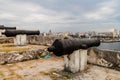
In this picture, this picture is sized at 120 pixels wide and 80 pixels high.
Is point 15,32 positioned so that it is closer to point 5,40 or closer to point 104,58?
point 5,40

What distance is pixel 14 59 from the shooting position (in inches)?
336

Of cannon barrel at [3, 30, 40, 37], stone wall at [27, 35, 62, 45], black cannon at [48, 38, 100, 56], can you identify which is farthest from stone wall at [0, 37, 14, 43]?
black cannon at [48, 38, 100, 56]

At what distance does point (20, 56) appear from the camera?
8789 millimetres

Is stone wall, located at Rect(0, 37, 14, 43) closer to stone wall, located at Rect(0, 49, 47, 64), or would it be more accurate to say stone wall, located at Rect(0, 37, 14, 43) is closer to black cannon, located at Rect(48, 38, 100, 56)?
stone wall, located at Rect(0, 49, 47, 64)

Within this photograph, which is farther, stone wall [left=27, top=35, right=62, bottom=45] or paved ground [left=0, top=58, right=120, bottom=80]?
stone wall [left=27, top=35, right=62, bottom=45]

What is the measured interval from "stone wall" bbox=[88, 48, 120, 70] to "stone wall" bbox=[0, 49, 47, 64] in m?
3.01

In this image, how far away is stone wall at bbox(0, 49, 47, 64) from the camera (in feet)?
27.0

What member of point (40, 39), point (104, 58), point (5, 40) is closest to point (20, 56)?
point (104, 58)

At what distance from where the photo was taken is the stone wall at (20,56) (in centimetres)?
823

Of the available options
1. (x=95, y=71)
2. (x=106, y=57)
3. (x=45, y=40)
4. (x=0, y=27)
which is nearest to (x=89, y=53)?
(x=106, y=57)

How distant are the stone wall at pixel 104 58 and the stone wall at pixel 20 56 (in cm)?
301

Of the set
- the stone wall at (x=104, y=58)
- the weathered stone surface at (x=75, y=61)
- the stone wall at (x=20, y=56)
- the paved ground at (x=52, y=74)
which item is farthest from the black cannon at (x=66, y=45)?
the stone wall at (x=20, y=56)

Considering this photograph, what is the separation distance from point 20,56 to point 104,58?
417cm

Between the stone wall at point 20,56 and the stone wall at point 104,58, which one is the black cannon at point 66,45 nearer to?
the stone wall at point 104,58
